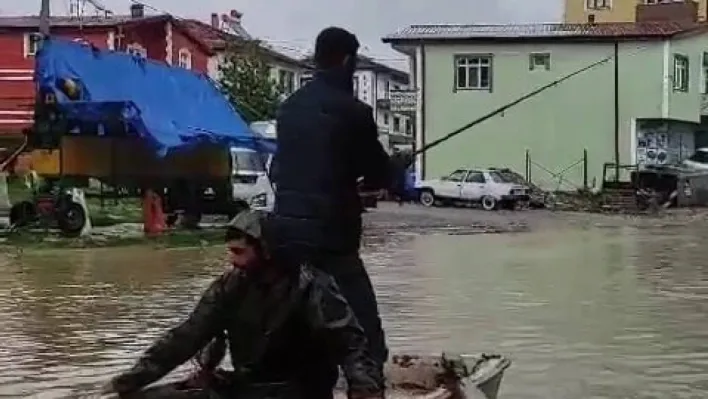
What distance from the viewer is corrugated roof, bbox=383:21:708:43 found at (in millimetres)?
50344

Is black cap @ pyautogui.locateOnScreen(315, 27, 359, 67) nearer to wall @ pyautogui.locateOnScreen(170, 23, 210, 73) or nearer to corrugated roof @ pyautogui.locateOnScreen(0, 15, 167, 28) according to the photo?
corrugated roof @ pyautogui.locateOnScreen(0, 15, 167, 28)

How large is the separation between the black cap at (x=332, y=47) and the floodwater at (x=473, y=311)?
3.13 meters

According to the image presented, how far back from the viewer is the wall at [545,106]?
49.9m

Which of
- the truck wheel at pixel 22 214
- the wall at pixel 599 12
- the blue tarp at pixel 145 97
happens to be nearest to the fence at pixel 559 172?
the blue tarp at pixel 145 97

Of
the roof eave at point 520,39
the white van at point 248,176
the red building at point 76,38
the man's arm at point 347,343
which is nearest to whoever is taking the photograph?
the man's arm at point 347,343

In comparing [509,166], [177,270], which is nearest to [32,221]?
[177,270]

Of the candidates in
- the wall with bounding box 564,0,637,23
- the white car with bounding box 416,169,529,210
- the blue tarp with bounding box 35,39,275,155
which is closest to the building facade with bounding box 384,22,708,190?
the white car with bounding box 416,169,529,210

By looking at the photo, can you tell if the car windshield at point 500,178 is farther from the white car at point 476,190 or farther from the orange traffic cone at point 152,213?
the orange traffic cone at point 152,213

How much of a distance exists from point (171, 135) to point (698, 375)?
16856 millimetres

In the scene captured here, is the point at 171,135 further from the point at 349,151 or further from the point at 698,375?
the point at 349,151

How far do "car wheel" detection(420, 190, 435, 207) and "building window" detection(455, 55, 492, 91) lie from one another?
23.5 ft

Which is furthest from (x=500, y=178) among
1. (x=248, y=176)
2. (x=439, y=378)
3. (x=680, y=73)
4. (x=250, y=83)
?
(x=439, y=378)

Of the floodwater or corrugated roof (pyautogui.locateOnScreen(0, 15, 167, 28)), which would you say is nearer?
the floodwater

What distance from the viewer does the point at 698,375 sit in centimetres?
956
